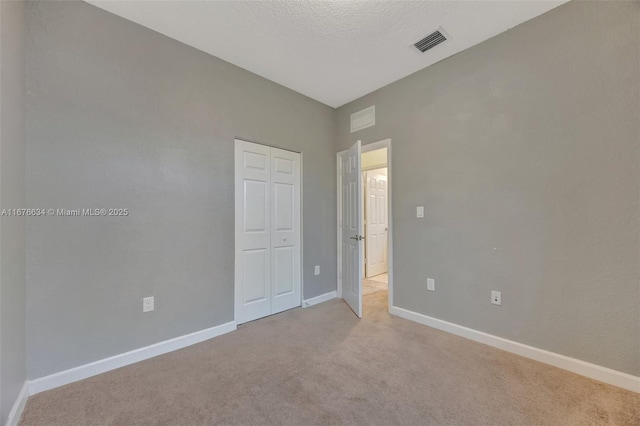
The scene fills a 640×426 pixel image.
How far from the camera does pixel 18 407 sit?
1421 mm

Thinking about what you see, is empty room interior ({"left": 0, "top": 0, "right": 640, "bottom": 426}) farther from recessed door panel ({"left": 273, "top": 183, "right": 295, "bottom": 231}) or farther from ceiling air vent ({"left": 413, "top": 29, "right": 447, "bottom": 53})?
recessed door panel ({"left": 273, "top": 183, "right": 295, "bottom": 231})

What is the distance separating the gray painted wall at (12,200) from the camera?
1275 millimetres

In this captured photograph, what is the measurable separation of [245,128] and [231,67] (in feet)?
2.00

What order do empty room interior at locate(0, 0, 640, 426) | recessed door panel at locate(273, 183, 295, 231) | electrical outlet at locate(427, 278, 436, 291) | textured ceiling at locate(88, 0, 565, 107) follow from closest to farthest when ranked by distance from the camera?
empty room interior at locate(0, 0, 640, 426)
textured ceiling at locate(88, 0, 565, 107)
electrical outlet at locate(427, 278, 436, 291)
recessed door panel at locate(273, 183, 295, 231)

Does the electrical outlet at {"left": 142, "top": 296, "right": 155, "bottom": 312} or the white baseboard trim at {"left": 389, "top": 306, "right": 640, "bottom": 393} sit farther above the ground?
the electrical outlet at {"left": 142, "top": 296, "right": 155, "bottom": 312}

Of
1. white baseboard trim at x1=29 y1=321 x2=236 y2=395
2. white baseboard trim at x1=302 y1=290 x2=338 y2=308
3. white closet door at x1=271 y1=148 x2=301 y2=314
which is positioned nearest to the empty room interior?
white baseboard trim at x1=29 y1=321 x2=236 y2=395

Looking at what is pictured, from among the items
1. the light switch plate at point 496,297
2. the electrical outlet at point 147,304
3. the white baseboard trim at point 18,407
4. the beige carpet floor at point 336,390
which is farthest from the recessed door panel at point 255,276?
the light switch plate at point 496,297

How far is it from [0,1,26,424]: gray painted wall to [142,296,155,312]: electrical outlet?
64 centimetres

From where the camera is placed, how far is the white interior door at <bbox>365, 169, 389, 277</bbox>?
4652 millimetres

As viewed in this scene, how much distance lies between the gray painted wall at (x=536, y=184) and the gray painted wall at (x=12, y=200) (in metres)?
3.02

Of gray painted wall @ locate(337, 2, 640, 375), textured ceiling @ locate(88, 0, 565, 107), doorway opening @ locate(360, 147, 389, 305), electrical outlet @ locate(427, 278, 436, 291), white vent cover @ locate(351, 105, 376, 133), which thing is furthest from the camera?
doorway opening @ locate(360, 147, 389, 305)

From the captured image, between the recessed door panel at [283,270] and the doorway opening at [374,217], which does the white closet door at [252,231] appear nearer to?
the recessed door panel at [283,270]

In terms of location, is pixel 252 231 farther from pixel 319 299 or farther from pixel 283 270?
pixel 319 299

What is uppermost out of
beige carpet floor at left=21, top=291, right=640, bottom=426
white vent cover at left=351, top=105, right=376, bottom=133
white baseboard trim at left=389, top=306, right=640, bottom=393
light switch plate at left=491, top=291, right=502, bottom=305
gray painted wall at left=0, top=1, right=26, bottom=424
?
white vent cover at left=351, top=105, right=376, bottom=133
